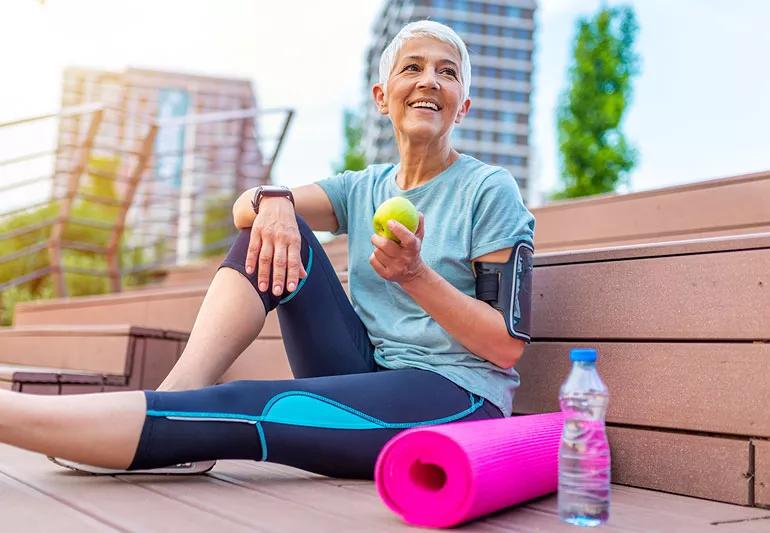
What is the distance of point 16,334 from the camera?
394cm

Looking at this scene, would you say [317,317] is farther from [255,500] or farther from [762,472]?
[762,472]

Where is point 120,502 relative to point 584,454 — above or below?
below

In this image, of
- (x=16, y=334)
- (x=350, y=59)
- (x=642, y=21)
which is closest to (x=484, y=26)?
(x=350, y=59)

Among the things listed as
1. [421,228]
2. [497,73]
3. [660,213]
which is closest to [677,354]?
[421,228]

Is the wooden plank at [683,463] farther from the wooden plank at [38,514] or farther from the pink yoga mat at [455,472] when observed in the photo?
the wooden plank at [38,514]

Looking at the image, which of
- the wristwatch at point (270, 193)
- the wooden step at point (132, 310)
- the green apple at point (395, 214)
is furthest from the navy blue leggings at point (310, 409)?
the wooden step at point (132, 310)

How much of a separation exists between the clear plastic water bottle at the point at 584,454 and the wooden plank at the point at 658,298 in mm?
464

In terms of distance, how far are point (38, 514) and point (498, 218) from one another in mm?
1035

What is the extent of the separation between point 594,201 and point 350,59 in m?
30.5

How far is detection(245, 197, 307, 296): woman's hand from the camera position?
164 centimetres

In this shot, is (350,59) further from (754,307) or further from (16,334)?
(754,307)

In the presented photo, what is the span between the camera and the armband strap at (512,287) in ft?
5.09

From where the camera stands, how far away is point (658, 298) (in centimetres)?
168

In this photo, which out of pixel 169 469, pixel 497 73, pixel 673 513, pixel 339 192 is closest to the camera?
pixel 673 513
